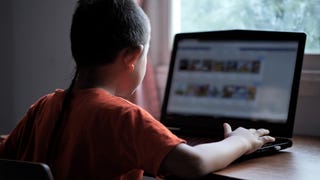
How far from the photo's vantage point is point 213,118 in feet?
4.44

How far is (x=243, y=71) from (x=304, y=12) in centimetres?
35

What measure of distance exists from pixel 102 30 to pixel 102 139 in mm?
227

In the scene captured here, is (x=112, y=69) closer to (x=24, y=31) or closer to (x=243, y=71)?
(x=243, y=71)

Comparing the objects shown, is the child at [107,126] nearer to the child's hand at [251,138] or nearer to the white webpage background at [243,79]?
the child's hand at [251,138]

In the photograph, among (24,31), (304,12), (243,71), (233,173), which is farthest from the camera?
(24,31)

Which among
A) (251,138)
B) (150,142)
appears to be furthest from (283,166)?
(150,142)

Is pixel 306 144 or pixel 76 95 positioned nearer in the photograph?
pixel 76 95

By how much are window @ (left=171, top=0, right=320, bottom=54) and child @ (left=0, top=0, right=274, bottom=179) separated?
593mm

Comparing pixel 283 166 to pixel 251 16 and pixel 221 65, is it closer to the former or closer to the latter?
pixel 221 65

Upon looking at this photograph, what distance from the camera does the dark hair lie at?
0.96 metres

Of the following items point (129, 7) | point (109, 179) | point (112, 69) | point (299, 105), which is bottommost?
point (109, 179)

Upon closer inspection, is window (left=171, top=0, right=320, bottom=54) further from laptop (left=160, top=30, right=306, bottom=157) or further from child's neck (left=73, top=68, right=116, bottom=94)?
child's neck (left=73, top=68, right=116, bottom=94)

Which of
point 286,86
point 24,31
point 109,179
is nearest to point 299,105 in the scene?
point 286,86

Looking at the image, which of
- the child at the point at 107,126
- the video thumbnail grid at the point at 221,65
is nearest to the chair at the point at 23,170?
the child at the point at 107,126
